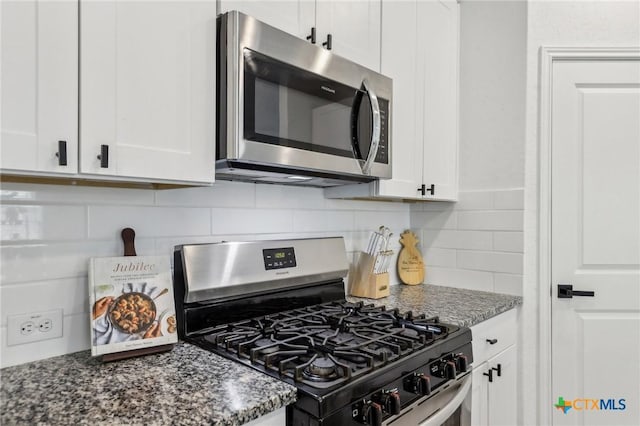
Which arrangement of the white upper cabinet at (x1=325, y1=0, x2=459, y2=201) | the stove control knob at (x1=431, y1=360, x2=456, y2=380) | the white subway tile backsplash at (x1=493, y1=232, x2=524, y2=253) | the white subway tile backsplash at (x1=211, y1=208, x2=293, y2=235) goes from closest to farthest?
the stove control knob at (x1=431, y1=360, x2=456, y2=380), the white subway tile backsplash at (x1=211, y1=208, x2=293, y2=235), the white upper cabinet at (x1=325, y1=0, x2=459, y2=201), the white subway tile backsplash at (x1=493, y1=232, x2=524, y2=253)

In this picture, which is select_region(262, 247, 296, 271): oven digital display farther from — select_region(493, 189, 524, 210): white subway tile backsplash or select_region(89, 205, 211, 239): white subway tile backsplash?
select_region(493, 189, 524, 210): white subway tile backsplash

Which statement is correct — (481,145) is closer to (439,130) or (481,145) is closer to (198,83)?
(439,130)

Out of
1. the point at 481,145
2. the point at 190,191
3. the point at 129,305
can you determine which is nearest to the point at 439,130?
the point at 481,145

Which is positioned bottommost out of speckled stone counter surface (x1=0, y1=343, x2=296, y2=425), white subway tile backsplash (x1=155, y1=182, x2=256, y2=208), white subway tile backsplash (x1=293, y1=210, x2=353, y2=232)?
speckled stone counter surface (x1=0, y1=343, x2=296, y2=425)

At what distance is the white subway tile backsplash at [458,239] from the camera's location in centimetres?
216

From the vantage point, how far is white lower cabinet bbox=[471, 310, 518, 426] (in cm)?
166

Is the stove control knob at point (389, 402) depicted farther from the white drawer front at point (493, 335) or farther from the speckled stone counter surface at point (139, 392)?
the white drawer front at point (493, 335)

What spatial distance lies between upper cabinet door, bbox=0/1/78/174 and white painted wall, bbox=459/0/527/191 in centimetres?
187

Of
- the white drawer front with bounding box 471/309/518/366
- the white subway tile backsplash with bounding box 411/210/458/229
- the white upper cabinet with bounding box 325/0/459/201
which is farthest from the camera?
the white subway tile backsplash with bounding box 411/210/458/229

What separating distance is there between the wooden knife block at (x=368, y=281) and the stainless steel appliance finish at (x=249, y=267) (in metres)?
0.14

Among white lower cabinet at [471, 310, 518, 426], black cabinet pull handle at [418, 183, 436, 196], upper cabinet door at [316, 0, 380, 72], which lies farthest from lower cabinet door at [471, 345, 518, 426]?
upper cabinet door at [316, 0, 380, 72]

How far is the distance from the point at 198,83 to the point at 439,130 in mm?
1352

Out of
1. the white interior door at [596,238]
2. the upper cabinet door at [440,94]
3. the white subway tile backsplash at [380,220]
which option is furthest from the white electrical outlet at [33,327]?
the white interior door at [596,238]

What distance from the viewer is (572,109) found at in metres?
2.05
